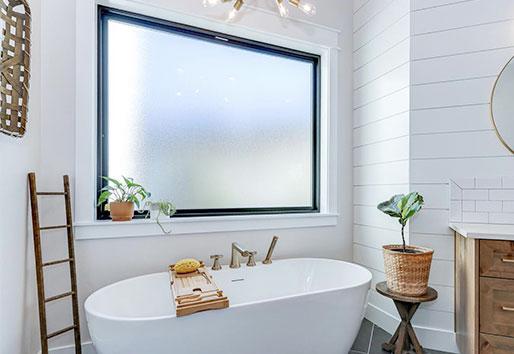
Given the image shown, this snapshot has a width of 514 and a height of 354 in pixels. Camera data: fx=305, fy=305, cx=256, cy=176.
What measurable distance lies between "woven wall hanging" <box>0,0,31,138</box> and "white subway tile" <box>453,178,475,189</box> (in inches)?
97.9

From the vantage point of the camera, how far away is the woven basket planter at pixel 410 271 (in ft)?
5.97

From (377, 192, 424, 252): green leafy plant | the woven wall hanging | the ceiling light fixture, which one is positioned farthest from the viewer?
the ceiling light fixture

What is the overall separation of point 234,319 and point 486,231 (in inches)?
57.1

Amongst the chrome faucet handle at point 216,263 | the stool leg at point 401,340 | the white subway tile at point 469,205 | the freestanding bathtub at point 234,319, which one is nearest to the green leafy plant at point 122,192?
the freestanding bathtub at point 234,319

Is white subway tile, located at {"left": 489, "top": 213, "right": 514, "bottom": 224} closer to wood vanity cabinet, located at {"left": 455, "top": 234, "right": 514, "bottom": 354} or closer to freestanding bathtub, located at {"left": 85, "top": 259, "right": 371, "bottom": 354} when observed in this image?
wood vanity cabinet, located at {"left": 455, "top": 234, "right": 514, "bottom": 354}

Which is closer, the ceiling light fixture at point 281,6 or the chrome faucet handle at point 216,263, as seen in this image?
the chrome faucet handle at point 216,263

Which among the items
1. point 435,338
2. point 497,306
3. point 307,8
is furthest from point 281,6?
point 435,338

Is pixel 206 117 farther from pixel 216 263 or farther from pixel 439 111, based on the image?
pixel 439 111

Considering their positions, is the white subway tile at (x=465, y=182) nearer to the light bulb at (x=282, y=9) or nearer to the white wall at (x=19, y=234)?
the light bulb at (x=282, y=9)

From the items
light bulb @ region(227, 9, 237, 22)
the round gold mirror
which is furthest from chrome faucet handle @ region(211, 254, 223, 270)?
the round gold mirror

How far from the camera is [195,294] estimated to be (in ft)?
4.83

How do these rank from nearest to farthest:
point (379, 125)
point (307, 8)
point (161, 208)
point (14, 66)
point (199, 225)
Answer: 1. point (14, 66)
2. point (161, 208)
3. point (199, 225)
4. point (307, 8)
5. point (379, 125)

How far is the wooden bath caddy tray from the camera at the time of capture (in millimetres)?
1356

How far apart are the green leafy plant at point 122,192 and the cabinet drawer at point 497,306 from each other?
6.74 feet
